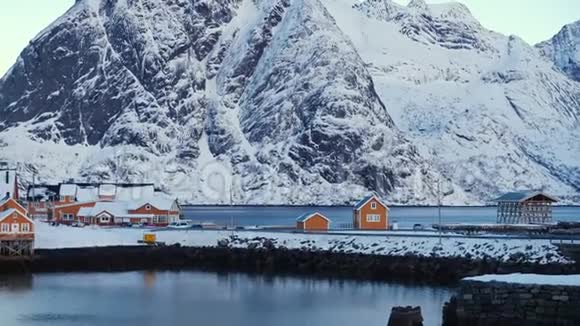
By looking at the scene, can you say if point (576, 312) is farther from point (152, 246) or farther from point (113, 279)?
point (152, 246)

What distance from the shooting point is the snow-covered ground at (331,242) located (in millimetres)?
62031

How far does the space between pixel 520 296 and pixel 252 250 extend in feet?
133

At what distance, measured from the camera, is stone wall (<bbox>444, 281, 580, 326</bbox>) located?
123ft

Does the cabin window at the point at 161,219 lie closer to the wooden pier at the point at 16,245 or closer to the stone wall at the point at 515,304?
the wooden pier at the point at 16,245

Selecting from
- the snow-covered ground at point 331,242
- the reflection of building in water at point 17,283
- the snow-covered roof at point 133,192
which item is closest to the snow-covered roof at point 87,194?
the snow-covered roof at point 133,192

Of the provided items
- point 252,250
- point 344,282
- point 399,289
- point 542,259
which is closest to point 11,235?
point 252,250

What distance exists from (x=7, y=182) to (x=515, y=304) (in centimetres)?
8564

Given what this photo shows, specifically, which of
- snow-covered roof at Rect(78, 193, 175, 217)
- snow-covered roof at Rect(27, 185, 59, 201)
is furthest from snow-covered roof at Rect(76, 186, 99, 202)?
snow-covered roof at Rect(78, 193, 175, 217)

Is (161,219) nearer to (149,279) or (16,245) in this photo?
(16,245)

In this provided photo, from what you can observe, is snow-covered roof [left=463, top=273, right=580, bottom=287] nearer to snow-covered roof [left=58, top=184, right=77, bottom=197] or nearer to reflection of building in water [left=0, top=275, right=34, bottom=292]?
reflection of building in water [left=0, top=275, right=34, bottom=292]

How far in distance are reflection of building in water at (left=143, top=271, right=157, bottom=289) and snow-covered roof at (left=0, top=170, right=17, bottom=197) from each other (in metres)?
45.1

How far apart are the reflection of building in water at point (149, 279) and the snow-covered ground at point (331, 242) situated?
33.1 ft

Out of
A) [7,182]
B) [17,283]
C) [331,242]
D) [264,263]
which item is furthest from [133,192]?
[17,283]

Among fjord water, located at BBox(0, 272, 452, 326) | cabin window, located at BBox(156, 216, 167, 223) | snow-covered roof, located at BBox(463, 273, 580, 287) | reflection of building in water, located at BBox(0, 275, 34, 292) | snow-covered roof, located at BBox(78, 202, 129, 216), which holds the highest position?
snow-covered roof, located at BBox(78, 202, 129, 216)
